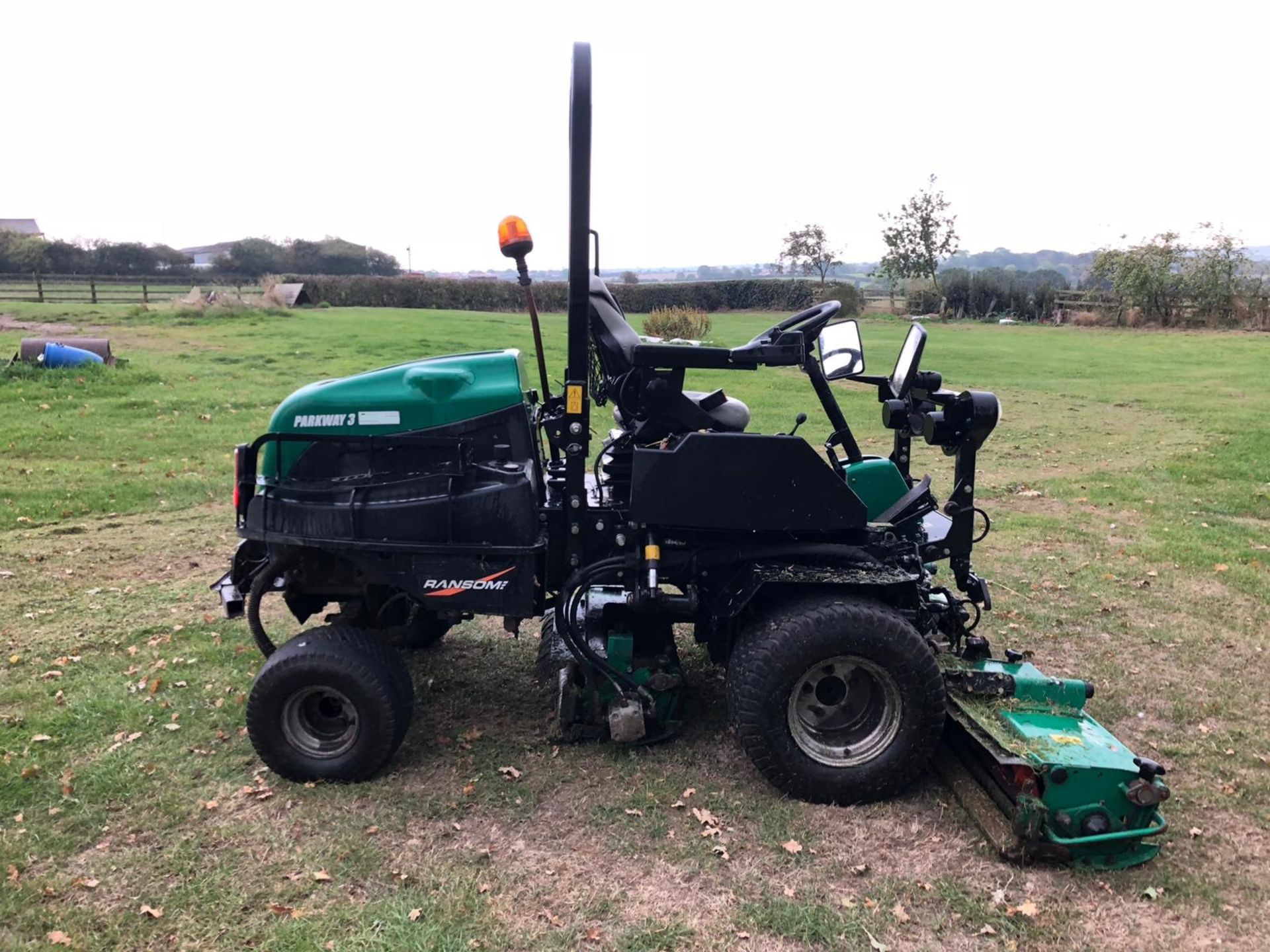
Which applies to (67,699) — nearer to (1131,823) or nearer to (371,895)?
(371,895)

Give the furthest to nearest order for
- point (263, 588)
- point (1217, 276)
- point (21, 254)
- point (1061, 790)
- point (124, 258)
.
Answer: point (124, 258) < point (21, 254) < point (1217, 276) < point (263, 588) < point (1061, 790)

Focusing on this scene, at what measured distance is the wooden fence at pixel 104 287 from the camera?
112 feet

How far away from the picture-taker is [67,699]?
472 centimetres

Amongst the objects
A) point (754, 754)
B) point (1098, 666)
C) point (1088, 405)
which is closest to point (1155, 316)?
point (1088, 405)

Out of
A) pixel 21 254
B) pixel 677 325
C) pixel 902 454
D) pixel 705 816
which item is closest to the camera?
pixel 705 816

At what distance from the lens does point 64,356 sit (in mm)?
15117

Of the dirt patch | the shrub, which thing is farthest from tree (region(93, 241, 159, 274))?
the shrub

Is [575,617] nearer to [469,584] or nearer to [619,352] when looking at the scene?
[469,584]

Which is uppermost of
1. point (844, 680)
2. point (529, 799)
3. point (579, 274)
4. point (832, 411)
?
point (579, 274)

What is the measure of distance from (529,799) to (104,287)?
138ft

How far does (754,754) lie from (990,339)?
2832cm

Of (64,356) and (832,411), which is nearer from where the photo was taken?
(832,411)

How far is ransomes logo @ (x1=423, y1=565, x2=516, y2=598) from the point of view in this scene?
3.95m

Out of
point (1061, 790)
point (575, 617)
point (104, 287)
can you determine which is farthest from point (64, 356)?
point (104, 287)
